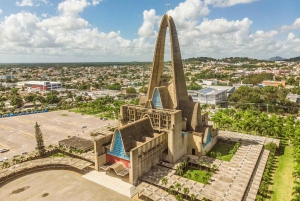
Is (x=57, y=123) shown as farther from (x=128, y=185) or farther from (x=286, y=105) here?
(x=286, y=105)

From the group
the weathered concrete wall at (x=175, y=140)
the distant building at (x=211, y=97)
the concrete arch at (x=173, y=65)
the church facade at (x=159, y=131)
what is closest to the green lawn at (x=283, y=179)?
the church facade at (x=159, y=131)

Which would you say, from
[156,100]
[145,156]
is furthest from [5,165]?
[156,100]

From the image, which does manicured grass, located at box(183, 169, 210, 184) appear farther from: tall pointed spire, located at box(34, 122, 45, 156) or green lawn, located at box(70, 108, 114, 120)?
green lawn, located at box(70, 108, 114, 120)

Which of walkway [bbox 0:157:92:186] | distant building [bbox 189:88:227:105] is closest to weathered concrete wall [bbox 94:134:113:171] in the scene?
walkway [bbox 0:157:92:186]

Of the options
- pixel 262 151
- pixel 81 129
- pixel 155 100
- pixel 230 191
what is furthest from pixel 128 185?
pixel 81 129

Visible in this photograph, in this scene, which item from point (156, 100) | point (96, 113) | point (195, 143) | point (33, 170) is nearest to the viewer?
point (33, 170)

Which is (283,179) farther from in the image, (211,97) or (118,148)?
(211,97)

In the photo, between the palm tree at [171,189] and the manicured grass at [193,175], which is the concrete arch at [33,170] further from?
the manicured grass at [193,175]
